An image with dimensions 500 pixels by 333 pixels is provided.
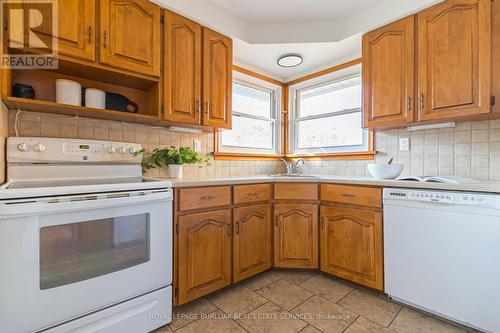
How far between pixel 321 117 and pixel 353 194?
121cm

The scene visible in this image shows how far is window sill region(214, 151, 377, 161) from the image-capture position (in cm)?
236

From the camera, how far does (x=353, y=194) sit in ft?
6.13

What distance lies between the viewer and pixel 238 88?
8.82 ft

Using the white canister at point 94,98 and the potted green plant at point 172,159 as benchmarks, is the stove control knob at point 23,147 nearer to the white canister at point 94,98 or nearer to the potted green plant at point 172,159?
the white canister at point 94,98

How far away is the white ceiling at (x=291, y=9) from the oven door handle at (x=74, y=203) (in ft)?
5.60

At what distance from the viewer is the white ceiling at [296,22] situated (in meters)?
1.91

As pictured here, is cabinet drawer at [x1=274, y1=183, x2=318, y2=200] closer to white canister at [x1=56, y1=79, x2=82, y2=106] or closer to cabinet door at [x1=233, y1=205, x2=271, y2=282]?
cabinet door at [x1=233, y1=205, x2=271, y2=282]

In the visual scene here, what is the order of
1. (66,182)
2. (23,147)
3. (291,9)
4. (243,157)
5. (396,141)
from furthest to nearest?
1. (243,157)
2. (396,141)
3. (291,9)
4. (66,182)
5. (23,147)

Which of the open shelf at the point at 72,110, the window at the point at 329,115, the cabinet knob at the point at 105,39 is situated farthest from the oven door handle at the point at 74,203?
the window at the point at 329,115

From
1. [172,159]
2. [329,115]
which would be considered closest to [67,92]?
[172,159]

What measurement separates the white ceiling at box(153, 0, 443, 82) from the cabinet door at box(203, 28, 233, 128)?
10cm

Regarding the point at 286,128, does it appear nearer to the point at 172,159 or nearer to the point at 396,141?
the point at 396,141

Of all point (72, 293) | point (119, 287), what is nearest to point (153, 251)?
point (119, 287)

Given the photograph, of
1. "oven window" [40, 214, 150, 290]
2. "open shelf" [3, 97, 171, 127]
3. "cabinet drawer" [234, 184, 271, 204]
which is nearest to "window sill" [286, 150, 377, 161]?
"cabinet drawer" [234, 184, 271, 204]
